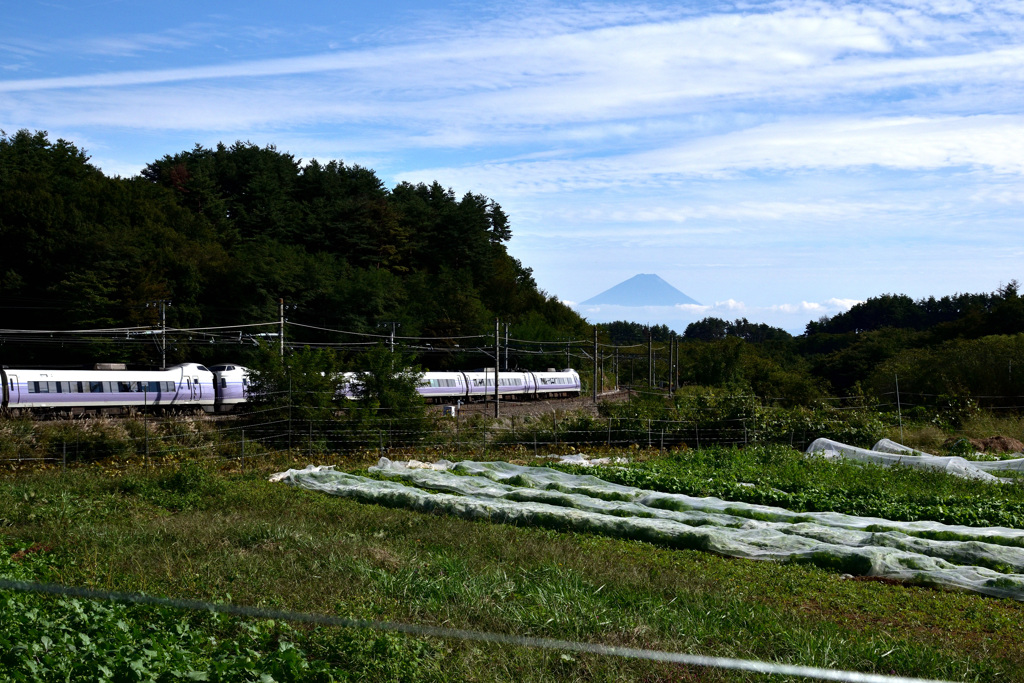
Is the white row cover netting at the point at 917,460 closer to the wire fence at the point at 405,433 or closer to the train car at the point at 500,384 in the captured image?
the wire fence at the point at 405,433

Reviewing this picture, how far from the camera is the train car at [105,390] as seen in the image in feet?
104

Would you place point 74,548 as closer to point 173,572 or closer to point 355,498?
point 173,572

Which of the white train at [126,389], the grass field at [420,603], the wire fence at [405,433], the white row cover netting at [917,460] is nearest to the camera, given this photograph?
the grass field at [420,603]

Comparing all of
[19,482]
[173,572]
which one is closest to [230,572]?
[173,572]

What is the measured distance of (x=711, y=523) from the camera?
10789 mm

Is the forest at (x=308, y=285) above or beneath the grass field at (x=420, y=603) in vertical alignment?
above

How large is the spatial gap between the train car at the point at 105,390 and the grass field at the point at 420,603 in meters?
22.7

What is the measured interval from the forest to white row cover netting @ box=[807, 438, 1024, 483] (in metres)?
9.77

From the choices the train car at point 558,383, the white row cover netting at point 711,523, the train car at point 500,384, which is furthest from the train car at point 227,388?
the white row cover netting at point 711,523

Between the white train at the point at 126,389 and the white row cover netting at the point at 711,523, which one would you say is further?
the white train at the point at 126,389

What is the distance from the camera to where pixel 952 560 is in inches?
Answer: 355

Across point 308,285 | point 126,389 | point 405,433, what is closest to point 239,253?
point 308,285

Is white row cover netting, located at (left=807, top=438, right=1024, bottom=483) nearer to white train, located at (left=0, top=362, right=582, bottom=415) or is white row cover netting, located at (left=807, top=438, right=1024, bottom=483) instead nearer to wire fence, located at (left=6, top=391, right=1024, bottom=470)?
wire fence, located at (left=6, top=391, right=1024, bottom=470)

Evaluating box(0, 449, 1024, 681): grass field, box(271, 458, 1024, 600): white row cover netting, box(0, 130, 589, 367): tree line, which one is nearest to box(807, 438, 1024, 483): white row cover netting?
box(271, 458, 1024, 600): white row cover netting
